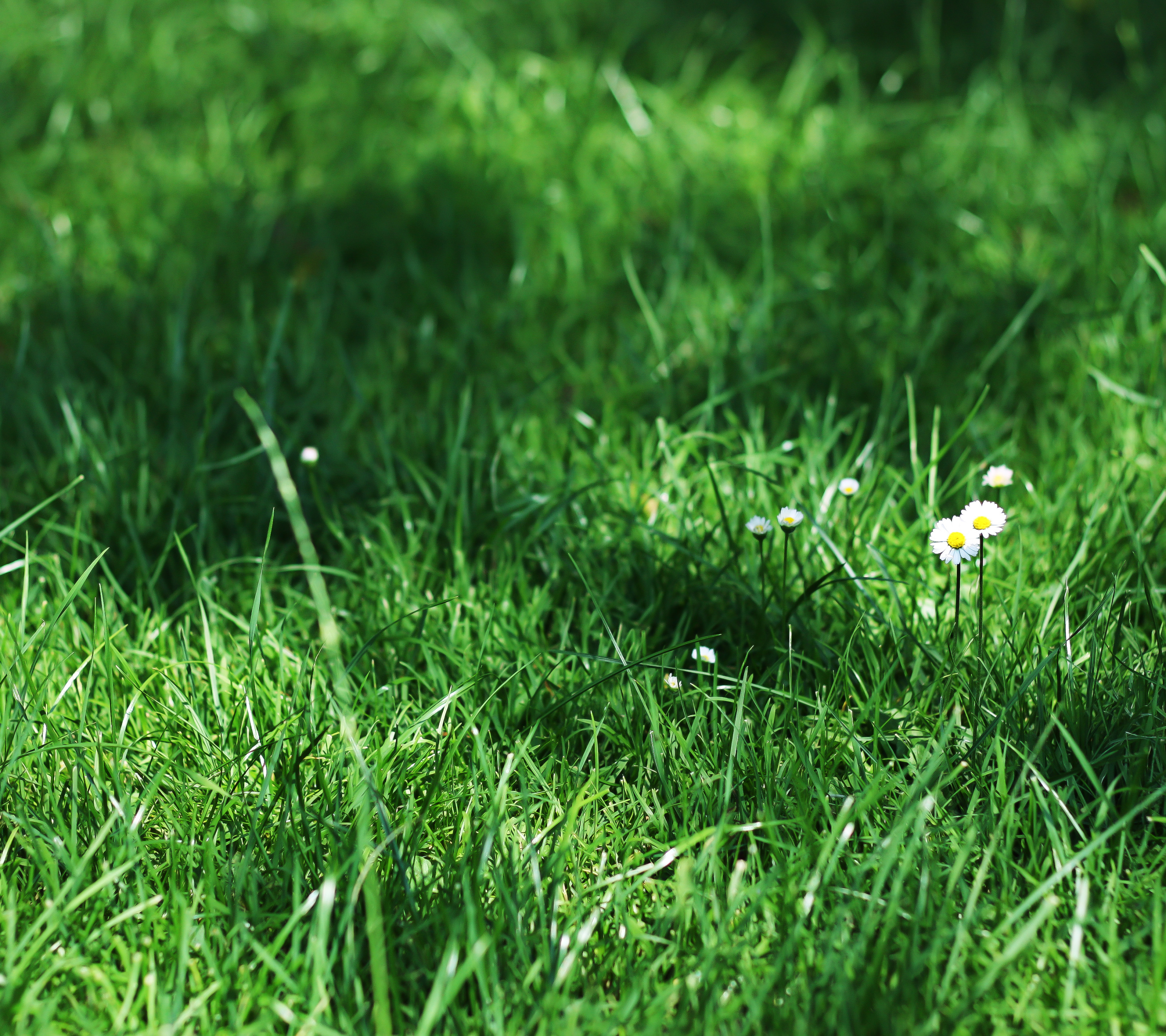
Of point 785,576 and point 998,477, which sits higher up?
point 998,477

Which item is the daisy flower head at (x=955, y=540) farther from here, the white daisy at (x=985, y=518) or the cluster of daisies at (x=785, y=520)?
the cluster of daisies at (x=785, y=520)

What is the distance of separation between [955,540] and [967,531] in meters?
0.02

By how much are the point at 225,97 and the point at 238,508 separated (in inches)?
78.6

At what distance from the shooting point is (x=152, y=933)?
1.35 m

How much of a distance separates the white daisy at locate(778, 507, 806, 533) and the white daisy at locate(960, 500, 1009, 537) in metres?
0.26

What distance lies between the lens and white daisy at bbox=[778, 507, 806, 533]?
1.66m

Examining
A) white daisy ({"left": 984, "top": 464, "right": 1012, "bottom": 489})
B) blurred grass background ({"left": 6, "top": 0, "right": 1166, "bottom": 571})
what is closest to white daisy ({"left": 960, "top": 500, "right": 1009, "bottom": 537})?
white daisy ({"left": 984, "top": 464, "right": 1012, "bottom": 489})

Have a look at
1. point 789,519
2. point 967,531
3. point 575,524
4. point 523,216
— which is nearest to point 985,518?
point 967,531

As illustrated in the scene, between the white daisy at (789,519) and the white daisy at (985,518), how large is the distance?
0.26 metres

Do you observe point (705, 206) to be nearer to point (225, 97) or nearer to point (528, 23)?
point (528, 23)

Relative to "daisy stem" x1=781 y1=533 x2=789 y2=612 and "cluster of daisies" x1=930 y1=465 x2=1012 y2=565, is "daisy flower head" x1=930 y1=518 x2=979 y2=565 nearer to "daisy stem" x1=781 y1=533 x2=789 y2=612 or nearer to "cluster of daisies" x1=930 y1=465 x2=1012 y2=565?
"cluster of daisies" x1=930 y1=465 x2=1012 y2=565

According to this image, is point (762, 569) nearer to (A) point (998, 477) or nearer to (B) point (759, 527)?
(B) point (759, 527)

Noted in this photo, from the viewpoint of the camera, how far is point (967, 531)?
5.16ft

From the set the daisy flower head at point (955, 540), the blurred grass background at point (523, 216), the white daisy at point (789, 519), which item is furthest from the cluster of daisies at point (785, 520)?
the blurred grass background at point (523, 216)
